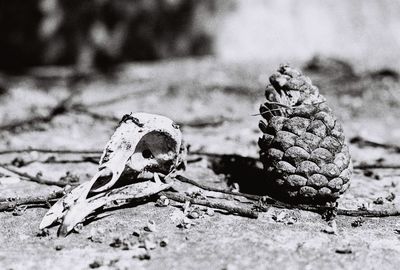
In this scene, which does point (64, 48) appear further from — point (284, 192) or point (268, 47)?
point (284, 192)

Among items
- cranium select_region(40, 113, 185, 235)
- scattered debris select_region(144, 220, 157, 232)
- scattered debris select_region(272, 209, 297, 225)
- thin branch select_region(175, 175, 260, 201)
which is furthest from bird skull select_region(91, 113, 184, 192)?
scattered debris select_region(272, 209, 297, 225)

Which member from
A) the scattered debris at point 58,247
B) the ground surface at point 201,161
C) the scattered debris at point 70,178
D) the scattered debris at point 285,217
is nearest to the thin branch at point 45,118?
the ground surface at point 201,161

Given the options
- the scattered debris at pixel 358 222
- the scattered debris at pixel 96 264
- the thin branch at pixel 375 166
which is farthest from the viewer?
the thin branch at pixel 375 166

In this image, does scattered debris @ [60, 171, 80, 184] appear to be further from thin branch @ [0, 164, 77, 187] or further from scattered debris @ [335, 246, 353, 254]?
scattered debris @ [335, 246, 353, 254]

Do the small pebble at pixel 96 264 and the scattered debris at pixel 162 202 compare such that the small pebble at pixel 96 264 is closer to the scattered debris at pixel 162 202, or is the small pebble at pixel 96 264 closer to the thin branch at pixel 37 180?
the scattered debris at pixel 162 202

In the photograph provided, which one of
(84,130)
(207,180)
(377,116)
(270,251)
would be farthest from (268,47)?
(270,251)

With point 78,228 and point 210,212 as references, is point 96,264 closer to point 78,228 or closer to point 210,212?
point 78,228
